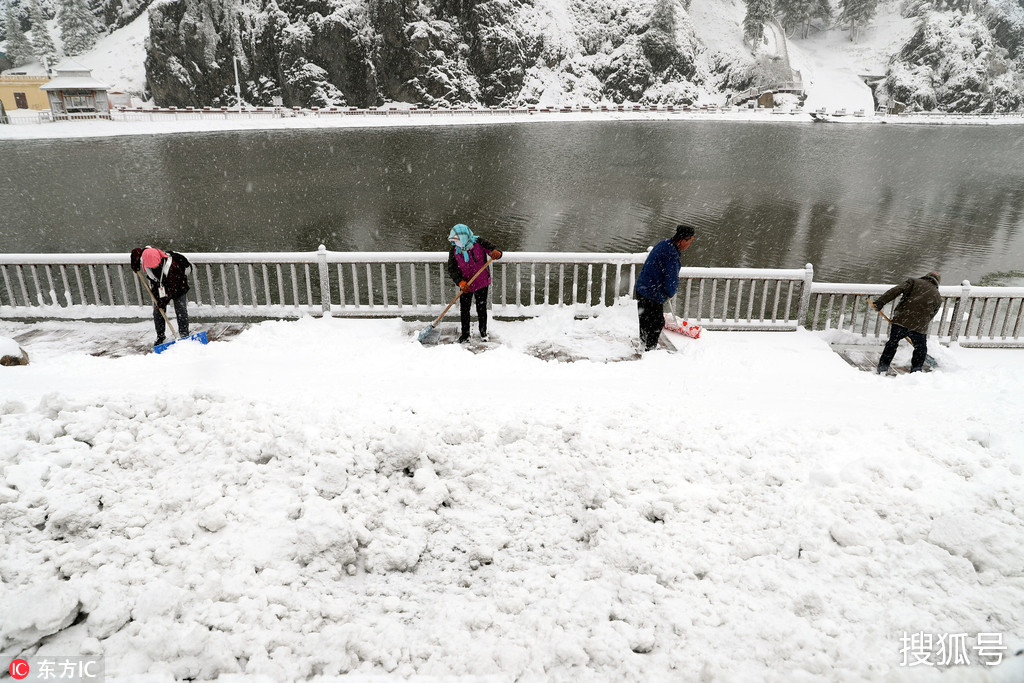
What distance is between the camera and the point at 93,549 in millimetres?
3922

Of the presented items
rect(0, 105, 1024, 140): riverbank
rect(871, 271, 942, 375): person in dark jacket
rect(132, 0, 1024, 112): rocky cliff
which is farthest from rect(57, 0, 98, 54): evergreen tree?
rect(871, 271, 942, 375): person in dark jacket

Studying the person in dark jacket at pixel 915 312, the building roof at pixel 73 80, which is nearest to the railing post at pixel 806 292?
the person in dark jacket at pixel 915 312

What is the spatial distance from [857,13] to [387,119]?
82292mm

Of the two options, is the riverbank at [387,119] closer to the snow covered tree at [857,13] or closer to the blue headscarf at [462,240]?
the snow covered tree at [857,13]

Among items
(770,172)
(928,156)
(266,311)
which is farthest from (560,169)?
(928,156)

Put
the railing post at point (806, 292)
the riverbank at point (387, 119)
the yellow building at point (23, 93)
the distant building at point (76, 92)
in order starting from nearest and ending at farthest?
the railing post at point (806, 292) → the riverbank at point (387, 119) → the distant building at point (76, 92) → the yellow building at point (23, 93)

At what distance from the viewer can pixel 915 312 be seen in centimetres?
770

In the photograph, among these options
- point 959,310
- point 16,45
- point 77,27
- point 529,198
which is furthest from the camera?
point 77,27

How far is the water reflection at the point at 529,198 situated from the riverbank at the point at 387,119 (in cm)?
483

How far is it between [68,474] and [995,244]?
24804 mm

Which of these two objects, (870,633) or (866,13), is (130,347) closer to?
(870,633)

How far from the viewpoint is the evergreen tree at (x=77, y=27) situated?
79.6 meters

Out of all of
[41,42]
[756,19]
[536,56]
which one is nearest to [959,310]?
[536,56]

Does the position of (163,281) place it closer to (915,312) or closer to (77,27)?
(915,312)
